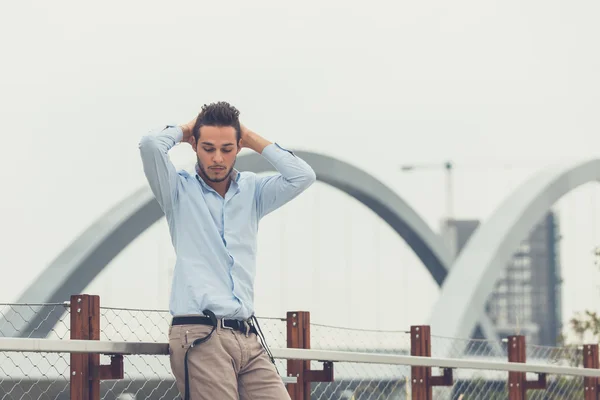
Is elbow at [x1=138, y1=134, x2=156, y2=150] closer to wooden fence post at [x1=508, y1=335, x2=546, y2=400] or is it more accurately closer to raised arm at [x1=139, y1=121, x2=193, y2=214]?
raised arm at [x1=139, y1=121, x2=193, y2=214]

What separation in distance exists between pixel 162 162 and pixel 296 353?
4.45 ft

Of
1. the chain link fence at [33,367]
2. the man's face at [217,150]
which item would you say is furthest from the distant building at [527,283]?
the man's face at [217,150]

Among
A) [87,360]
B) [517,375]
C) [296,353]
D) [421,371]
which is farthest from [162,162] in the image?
[517,375]

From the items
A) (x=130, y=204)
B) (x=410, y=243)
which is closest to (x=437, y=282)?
(x=410, y=243)

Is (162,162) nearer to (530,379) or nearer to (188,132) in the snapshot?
(188,132)

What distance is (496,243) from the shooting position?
78.3 feet

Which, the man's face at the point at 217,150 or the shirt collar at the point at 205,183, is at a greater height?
the man's face at the point at 217,150

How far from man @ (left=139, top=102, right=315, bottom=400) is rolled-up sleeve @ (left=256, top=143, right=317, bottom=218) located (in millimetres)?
69

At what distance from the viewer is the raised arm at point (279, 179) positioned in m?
4.28

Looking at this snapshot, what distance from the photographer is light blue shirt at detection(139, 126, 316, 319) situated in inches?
156

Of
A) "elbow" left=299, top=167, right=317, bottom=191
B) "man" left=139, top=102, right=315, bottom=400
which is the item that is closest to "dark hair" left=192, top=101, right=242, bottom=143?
"man" left=139, top=102, right=315, bottom=400

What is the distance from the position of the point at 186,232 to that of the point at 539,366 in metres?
3.82

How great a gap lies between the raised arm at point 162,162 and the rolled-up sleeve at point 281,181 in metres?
0.33

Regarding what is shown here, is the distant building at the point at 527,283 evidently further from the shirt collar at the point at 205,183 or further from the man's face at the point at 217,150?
the man's face at the point at 217,150
